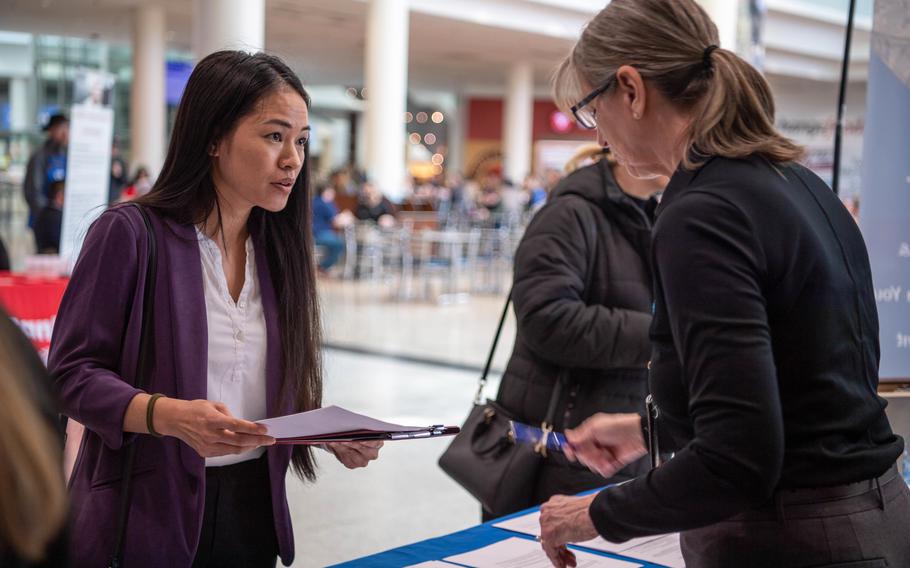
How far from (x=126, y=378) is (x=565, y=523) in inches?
30.8

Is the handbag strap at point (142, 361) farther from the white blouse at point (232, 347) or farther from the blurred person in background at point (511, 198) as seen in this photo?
the blurred person in background at point (511, 198)

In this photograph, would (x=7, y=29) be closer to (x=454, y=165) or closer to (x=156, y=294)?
(x=454, y=165)

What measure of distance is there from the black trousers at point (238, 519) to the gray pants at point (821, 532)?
878mm

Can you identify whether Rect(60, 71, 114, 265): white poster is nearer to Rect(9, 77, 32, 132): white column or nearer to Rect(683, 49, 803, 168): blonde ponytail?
Rect(683, 49, 803, 168): blonde ponytail

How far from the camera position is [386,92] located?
54.6 feet

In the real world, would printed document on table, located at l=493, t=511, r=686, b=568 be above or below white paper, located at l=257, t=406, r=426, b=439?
below

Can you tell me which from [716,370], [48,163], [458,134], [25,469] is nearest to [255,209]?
[716,370]

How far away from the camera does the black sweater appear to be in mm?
1092

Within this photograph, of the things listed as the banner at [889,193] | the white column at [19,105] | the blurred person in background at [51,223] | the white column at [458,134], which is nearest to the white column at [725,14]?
the blurred person in background at [51,223]

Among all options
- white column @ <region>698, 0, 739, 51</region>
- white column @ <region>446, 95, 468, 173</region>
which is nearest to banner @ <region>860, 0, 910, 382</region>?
white column @ <region>698, 0, 739, 51</region>

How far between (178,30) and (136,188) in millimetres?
10655

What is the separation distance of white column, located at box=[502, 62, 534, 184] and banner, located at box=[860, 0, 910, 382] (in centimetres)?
2238

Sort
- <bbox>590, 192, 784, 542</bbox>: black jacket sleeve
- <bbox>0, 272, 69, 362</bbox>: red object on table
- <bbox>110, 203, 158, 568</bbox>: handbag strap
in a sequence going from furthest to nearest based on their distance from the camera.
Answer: <bbox>0, 272, 69, 362</bbox>: red object on table, <bbox>110, 203, 158, 568</bbox>: handbag strap, <bbox>590, 192, 784, 542</bbox>: black jacket sleeve

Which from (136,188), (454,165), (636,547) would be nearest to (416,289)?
(136,188)
